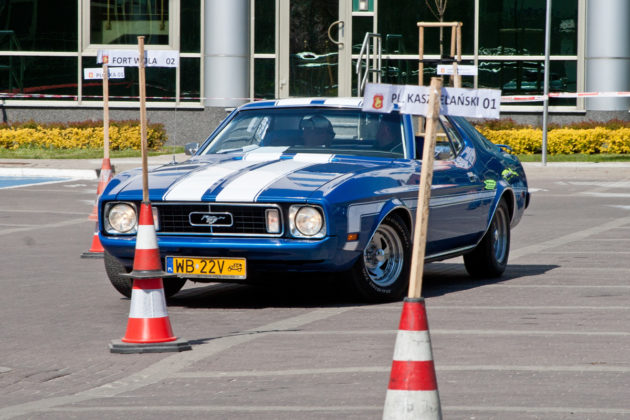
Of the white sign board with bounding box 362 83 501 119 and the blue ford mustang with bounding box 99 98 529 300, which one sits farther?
the blue ford mustang with bounding box 99 98 529 300

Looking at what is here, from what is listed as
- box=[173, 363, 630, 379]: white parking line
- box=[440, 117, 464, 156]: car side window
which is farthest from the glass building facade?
box=[173, 363, 630, 379]: white parking line

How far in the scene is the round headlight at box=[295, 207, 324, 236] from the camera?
338 inches

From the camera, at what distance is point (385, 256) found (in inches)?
366

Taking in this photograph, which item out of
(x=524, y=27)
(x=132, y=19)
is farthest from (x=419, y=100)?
(x=132, y=19)

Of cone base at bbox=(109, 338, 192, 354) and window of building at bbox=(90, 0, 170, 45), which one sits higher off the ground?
window of building at bbox=(90, 0, 170, 45)

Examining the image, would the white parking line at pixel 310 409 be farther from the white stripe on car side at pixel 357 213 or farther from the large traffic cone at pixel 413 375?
the white stripe on car side at pixel 357 213

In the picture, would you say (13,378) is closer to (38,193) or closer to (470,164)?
(470,164)

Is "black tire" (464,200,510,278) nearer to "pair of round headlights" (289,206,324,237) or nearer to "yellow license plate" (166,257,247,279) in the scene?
"pair of round headlights" (289,206,324,237)

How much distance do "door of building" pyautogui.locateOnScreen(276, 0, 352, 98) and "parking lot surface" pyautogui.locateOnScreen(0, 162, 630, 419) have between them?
70.2 ft

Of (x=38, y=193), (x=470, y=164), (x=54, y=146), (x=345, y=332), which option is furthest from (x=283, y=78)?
(x=345, y=332)

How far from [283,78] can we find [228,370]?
91.5 ft

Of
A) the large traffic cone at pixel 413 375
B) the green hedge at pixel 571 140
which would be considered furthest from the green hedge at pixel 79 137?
the large traffic cone at pixel 413 375

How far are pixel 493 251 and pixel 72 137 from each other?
70.5 feet

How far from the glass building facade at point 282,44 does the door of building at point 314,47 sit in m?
0.03
